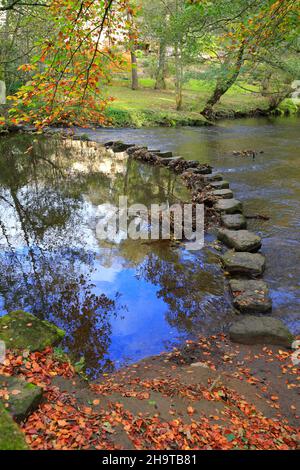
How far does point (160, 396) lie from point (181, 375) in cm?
53

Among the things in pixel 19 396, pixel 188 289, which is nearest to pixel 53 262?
pixel 188 289

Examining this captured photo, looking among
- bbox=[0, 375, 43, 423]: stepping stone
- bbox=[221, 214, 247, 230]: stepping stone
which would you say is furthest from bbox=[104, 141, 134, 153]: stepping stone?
bbox=[0, 375, 43, 423]: stepping stone

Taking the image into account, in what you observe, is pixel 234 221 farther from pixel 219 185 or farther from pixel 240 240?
pixel 219 185

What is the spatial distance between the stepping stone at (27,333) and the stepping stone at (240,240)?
4.00 metres

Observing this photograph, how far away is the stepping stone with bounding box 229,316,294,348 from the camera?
4.98m

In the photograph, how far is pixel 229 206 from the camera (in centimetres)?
923

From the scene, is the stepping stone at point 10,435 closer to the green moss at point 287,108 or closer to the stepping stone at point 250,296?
the stepping stone at point 250,296

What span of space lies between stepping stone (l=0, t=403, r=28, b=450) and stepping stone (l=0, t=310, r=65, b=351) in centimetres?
141

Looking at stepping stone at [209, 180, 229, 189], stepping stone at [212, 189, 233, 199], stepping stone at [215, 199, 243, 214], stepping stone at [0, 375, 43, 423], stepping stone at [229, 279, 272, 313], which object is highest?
stepping stone at [209, 180, 229, 189]

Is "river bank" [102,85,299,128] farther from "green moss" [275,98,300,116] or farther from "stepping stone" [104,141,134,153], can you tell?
"stepping stone" [104,141,134,153]

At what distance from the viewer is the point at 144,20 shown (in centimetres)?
2962

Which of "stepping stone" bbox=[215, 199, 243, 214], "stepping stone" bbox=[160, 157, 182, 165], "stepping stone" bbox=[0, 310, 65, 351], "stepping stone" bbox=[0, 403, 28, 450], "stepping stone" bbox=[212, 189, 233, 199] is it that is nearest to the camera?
"stepping stone" bbox=[0, 403, 28, 450]

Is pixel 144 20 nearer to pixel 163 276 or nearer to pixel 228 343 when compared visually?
pixel 163 276

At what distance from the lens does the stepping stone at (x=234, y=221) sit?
8286 mm
